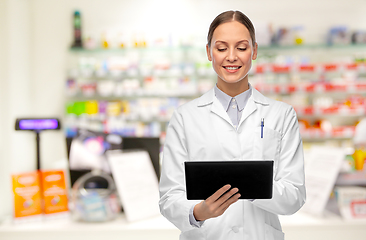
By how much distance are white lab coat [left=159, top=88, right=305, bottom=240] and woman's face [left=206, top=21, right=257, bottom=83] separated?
4.9 inches

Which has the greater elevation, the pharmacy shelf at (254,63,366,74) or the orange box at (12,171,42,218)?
the pharmacy shelf at (254,63,366,74)

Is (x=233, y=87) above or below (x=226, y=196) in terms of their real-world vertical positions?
above

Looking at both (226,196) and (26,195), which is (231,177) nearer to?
(226,196)

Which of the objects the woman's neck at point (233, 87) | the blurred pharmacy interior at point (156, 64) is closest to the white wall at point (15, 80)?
the blurred pharmacy interior at point (156, 64)

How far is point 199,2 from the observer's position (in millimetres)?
5301

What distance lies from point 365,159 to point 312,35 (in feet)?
11.4

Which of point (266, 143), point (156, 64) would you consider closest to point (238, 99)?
point (266, 143)

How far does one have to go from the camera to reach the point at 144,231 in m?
1.67

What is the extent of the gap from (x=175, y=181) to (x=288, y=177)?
36 centimetres

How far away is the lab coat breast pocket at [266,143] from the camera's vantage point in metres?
1.05

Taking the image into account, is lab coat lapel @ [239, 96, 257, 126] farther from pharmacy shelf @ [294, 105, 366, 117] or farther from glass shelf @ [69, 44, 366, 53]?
pharmacy shelf @ [294, 105, 366, 117]

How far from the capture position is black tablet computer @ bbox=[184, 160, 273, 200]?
2.88 ft

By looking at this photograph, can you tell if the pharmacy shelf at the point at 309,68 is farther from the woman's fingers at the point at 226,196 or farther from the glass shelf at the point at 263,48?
the woman's fingers at the point at 226,196

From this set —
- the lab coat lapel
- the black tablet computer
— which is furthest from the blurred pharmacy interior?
the black tablet computer
